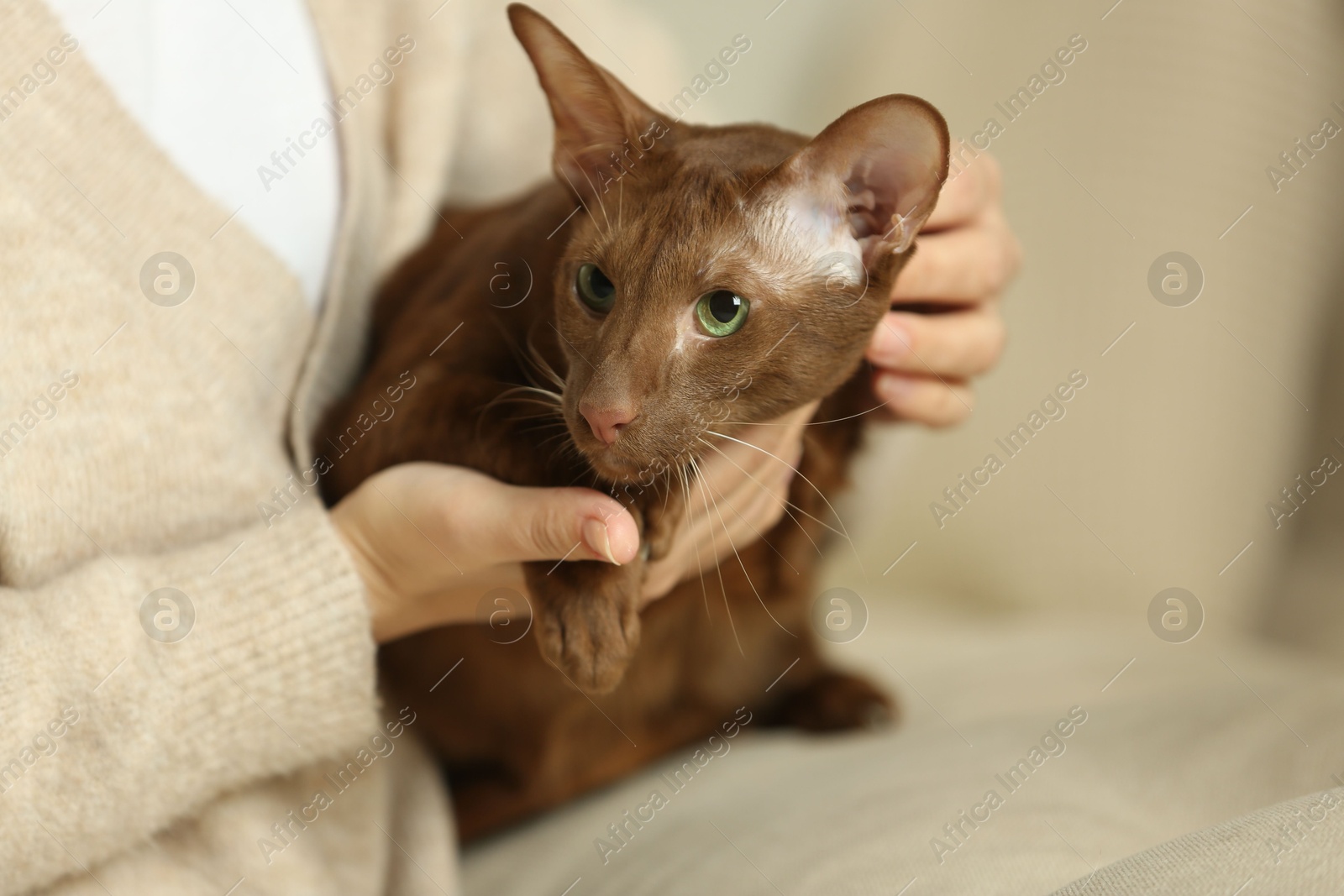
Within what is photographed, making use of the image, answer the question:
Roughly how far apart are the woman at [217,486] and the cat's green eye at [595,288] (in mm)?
172

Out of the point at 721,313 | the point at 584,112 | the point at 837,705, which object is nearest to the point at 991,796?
the point at 837,705

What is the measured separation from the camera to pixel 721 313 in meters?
0.82

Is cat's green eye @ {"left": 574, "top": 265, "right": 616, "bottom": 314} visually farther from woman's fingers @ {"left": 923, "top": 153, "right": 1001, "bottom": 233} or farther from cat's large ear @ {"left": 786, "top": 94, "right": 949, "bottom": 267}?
woman's fingers @ {"left": 923, "top": 153, "right": 1001, "bottom": 233}

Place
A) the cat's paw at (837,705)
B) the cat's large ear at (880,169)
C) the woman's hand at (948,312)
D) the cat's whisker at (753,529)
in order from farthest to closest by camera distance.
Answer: the cat's paw at (837,705) < the woman's hand at (948,312) < the cat's whisker at (753,529) < the cat's large ear at (880,169)

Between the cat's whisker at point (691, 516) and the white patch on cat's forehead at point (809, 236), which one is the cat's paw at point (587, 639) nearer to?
the cat's whisker at point (691, 516)

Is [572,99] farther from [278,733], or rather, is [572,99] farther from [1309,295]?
[1309,295]

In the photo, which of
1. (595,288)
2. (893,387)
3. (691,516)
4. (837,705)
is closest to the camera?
(595,288)

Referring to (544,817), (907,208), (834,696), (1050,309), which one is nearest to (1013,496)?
(1050,309)

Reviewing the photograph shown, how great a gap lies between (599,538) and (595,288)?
24 cm

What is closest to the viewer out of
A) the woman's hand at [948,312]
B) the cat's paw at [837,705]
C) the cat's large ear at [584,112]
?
the cat's large ear at [584,112]

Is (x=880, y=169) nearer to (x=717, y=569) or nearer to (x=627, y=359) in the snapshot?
(x=627, y=359)

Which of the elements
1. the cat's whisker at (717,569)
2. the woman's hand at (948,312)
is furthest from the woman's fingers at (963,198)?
the cat's whisker at (717,569)

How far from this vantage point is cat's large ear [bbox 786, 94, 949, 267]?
2.46ft

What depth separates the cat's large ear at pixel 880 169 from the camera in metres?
0.75
